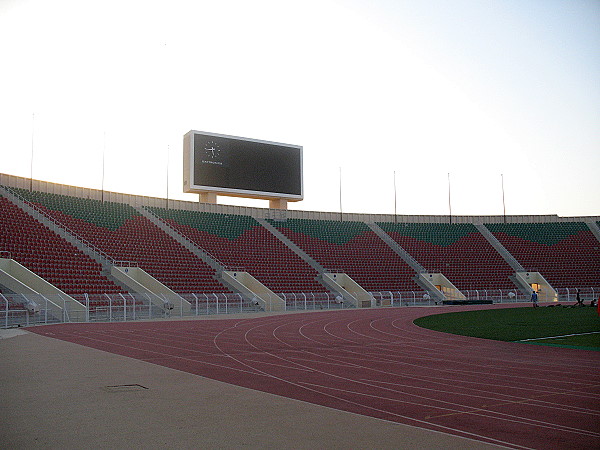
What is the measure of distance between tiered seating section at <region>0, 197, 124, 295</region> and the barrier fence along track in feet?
7.59

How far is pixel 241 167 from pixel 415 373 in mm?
38478

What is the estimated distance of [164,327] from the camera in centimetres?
2298

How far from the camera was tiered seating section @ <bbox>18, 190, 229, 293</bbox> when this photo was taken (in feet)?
119

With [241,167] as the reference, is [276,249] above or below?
below

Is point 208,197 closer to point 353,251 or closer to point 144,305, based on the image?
point 353,251

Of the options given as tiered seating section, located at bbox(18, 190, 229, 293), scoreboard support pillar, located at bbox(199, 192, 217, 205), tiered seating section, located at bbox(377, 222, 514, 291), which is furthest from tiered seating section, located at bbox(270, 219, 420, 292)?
tiered seating section, located at bbox(18, 190, 229, 293)

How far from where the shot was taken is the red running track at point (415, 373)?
6.80 m

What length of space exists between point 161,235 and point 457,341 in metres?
29.9

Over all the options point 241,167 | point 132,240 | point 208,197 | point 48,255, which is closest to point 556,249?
point 241,167

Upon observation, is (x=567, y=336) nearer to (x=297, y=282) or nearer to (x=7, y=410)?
(x=7, y=410)

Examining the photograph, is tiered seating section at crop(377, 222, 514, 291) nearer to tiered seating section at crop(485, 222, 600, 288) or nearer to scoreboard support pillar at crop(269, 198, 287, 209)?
tiered seating section at crop(485, 222, 600, 288)

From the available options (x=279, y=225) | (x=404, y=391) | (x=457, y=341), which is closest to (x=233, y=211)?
(x=279, y=225)

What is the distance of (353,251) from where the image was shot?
51406 millimetres

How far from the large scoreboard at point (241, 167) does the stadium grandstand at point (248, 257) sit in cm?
362
